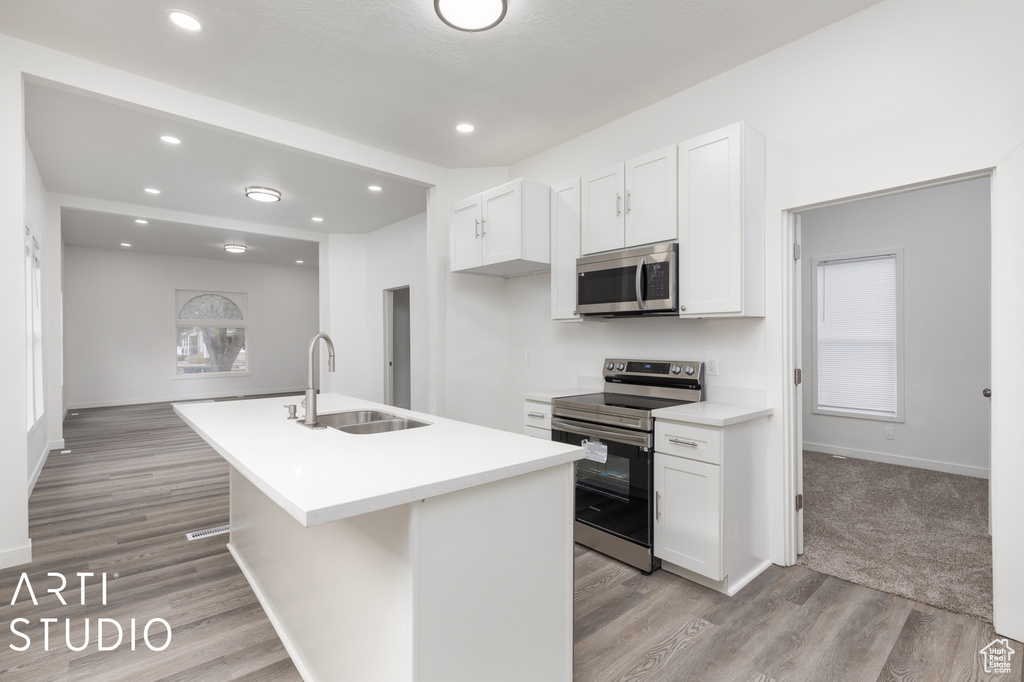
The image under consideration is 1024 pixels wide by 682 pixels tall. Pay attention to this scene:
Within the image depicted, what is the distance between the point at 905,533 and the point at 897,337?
7.52 ft

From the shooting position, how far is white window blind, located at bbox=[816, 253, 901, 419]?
4691mm

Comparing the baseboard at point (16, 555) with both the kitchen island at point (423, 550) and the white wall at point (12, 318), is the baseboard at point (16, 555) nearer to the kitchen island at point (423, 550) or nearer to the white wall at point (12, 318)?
the white wall at point (12, 318)

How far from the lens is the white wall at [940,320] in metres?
4.13

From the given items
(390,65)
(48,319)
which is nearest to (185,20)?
(390,65)

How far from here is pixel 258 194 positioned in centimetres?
503

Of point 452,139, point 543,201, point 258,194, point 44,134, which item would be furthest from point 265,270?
point 543,201

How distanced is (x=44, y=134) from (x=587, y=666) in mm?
5018

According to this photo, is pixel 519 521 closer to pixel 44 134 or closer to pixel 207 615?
pixel 207 615

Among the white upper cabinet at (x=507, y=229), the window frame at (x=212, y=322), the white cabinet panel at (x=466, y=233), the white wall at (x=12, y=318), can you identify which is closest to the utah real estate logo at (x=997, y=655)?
the white upper cabinet at (x=507, y=229)

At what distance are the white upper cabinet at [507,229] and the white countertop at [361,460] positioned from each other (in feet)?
5.40

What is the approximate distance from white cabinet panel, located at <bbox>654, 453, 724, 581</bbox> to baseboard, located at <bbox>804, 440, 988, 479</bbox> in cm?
339

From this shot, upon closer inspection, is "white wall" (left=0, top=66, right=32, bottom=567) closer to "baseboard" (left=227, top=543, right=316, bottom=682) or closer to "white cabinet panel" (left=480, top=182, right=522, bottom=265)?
"baseboard" (left=227, top=543, right=316, bottom=682)

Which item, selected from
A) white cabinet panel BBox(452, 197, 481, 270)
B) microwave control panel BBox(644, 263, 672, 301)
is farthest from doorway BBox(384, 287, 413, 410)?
microwave control panel BBox(644, 263, 672, 301)

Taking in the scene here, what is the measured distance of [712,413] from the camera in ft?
8.04
